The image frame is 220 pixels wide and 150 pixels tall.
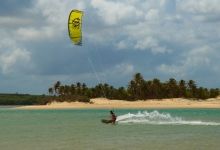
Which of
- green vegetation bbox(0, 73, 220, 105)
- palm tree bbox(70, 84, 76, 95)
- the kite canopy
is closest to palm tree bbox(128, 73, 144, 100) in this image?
green vegetation bbox(0, 73, 220, 105)

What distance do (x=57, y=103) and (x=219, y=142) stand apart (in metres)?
97.6

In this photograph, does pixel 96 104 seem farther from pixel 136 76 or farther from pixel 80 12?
pixel 80 12

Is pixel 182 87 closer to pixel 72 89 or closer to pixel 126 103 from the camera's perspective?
pixel 126 103

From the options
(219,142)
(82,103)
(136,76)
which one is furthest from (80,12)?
(136,76)

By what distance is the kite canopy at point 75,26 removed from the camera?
24156mm

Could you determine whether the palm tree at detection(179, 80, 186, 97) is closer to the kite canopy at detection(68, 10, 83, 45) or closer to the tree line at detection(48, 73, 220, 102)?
the tree line at detection(48, 73, 220, 102)

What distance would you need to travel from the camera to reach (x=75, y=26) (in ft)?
79.7

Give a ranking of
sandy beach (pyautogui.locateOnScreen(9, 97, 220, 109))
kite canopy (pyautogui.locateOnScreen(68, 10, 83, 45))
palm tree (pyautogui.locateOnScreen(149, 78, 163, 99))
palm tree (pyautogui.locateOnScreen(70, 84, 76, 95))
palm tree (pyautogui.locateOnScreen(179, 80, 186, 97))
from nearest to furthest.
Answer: kite canopy (pyautogui.locateOnScreen(68, 10, 83, 45))
sandy beach (pyautogui.locateOnScreen(9, 97, 220, 109))
palm tree (pyautogui.locateOnScreen(149, 78, 163, 99))
palm tree (pyautogui.locateOnScreen(179, 80, 186, 97))
palm tree (pyautogui.locateOnScreen(70, 84, 76, 95))

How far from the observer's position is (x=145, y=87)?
121938mm

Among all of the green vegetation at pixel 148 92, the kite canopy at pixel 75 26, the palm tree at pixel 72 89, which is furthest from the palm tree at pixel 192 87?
the kite canopy at pixel 75 26

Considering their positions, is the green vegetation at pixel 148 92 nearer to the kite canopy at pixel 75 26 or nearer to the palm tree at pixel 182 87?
the palm tree at pixel 182 87

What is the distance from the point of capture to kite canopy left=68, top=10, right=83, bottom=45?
24.2 meters

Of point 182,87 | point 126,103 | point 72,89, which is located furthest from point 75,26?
point 72,89

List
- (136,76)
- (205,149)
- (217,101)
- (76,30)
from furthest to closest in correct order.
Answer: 1. (136,76)
2. (217,101)
3. (76,30)
4. (205,149)
